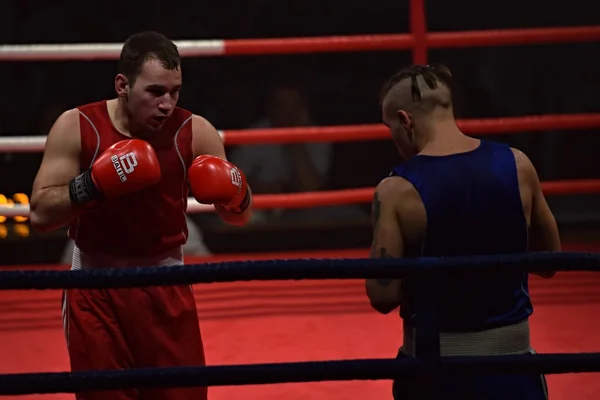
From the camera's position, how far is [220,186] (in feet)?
6.24

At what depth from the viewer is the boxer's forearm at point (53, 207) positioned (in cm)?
180

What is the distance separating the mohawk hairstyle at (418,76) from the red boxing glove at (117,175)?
1.67 feet

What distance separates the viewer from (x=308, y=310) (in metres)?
3.35

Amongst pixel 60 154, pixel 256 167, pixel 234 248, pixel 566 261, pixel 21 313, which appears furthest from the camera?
pixel 256 167

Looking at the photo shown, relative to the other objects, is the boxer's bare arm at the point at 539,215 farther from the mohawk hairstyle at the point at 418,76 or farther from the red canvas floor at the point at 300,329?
the red canvas floor at the point at 300,329

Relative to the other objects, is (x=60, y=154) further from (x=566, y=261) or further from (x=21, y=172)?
(x=21, y=172)

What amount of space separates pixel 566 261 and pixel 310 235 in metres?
3.32

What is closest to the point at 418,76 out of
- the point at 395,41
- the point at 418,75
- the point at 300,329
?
the point at 418,75

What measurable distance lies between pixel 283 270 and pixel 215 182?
566 mm

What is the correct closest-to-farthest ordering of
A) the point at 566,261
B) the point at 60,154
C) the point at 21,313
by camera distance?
1. the point at 566,261
2. the point at 60,154
3. the point at 21,313

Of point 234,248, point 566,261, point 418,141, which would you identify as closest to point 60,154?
point 418,141

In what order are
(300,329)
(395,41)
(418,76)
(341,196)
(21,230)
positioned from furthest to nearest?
(21,230) < (341,196) < (395,41) < (300,329) < (418,76)

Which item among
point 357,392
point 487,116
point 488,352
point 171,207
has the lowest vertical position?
point 357,392

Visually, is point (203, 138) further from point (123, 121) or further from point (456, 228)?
point (456, 228)
